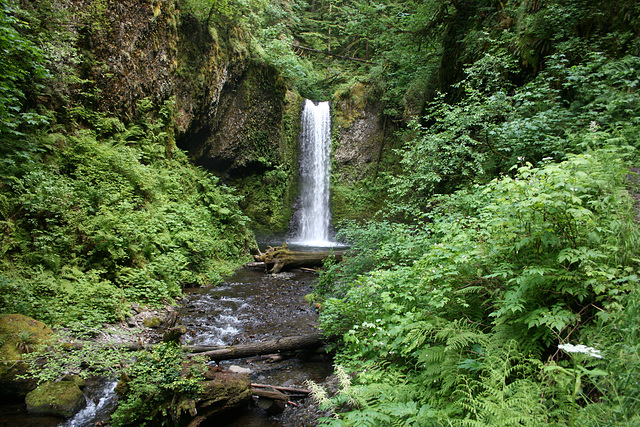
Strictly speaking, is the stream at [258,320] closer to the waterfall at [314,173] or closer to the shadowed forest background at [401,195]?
the shadowed forest background at [401,195]

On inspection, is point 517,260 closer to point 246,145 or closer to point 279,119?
point 246,145

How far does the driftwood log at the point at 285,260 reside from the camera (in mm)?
10172

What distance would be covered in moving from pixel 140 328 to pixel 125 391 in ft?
7.14

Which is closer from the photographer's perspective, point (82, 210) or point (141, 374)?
point (141, 374)

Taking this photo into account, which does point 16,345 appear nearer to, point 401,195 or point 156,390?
point 156,390

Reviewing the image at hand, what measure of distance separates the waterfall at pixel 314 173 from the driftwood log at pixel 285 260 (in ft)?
21.3

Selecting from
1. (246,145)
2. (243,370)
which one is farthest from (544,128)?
(246,145)

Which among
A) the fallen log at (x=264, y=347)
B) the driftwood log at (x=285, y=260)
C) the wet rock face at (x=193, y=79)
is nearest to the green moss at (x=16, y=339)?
the fallen log at (x=264, y=347)

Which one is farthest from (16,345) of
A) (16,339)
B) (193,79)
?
(193,79)

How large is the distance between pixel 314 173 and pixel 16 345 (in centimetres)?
1527

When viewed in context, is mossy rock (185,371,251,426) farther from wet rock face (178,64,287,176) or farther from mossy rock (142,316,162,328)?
wet rock face (178,64,287,176)

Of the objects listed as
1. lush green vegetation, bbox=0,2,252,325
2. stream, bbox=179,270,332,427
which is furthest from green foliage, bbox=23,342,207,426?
lush green vegetation, bbox=0,2,252,325

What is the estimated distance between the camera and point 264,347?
4695 millimetres

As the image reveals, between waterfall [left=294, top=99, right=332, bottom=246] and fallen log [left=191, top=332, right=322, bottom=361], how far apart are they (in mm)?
12475
